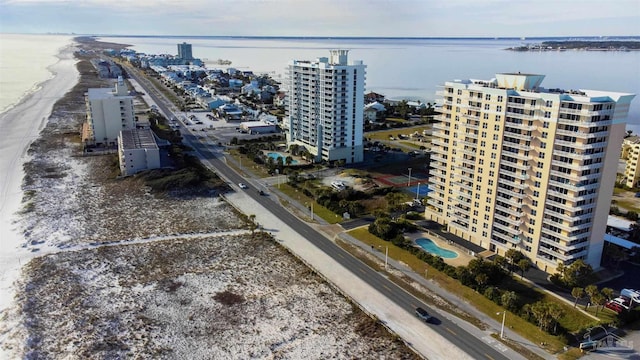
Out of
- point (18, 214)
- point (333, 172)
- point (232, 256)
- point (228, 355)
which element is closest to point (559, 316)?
point (228, 355)

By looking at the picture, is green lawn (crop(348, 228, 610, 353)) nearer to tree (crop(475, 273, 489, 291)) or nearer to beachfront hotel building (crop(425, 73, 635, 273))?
tree (crop(475, 273, 489, 291))

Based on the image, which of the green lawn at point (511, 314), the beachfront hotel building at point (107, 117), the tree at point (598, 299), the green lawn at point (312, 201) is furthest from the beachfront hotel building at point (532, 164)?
the beachfront hotel building at point (107, 117)

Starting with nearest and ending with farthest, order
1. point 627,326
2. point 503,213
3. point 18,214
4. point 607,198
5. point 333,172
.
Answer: point 627,326 < point 607,198 < point 503,213 < point 18,214 < point 333,172

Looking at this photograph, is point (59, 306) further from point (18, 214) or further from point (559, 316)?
point (559, 316)

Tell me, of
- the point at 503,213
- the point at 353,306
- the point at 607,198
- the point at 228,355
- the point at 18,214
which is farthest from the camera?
the point at 18,214

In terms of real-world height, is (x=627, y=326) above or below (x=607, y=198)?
below

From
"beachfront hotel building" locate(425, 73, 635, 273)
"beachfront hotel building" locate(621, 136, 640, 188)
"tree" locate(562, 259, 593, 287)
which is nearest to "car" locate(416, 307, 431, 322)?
"tree" locate(562, 259, 593, 287)

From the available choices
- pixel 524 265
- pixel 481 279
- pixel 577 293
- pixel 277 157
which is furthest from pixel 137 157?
pixel 577 293
